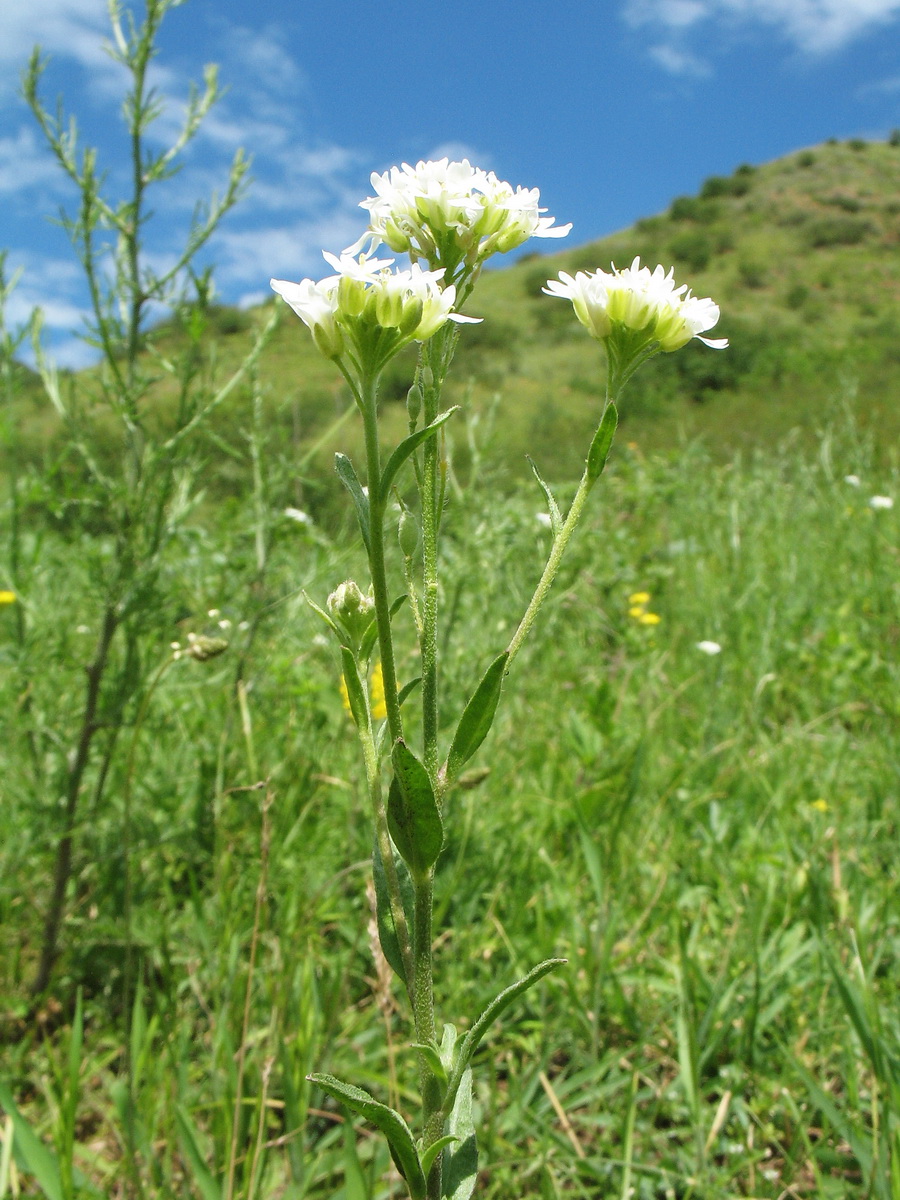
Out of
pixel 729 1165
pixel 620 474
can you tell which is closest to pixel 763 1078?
pixel 729 1165

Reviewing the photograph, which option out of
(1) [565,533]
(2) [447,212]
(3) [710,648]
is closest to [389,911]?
(1) [565,533]

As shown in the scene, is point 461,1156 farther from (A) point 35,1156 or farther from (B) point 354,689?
(A) point 35,1156

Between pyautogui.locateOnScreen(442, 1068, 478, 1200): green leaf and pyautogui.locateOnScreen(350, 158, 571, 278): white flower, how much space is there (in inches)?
27.8

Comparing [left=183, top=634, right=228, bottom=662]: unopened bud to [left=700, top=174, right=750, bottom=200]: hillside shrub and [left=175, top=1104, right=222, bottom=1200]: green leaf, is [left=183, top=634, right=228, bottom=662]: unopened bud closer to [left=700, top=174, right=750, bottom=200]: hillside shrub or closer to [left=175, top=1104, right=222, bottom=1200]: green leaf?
[left=175, top=1104, right=222, bottom=1200]: green leaf

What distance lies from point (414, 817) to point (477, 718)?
0.30 feet

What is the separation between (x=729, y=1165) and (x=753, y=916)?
1.19ft

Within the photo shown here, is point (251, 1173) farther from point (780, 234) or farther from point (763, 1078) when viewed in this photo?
point (780, 234)

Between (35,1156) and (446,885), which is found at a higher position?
(446,885)

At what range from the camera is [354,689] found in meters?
0.71

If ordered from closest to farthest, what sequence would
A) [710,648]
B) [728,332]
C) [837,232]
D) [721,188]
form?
[710,648] → [728,332] → [837,232] → [721,188]

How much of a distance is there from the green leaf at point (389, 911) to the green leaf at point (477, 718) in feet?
0.35

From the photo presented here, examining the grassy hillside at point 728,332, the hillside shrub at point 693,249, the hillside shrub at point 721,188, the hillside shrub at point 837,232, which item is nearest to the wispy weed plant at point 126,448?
the grassy hillside at point 728,332

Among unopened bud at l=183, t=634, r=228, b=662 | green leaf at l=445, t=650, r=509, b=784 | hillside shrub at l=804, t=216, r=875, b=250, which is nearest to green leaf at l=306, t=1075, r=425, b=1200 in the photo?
green leaf at l=445, t=650, r=509, b=784

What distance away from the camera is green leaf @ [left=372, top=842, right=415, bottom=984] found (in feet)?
2.31
